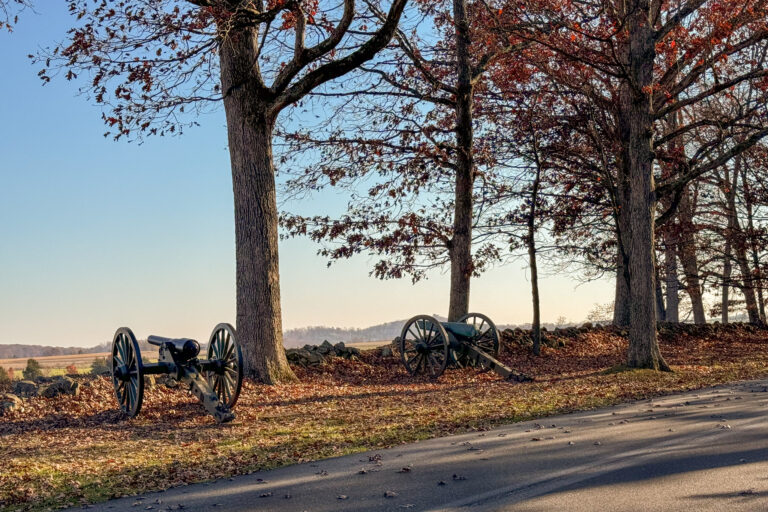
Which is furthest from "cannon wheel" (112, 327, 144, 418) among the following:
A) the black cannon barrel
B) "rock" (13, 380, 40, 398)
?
"rock" (13, 380, 40, 398)

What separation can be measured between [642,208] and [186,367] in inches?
419

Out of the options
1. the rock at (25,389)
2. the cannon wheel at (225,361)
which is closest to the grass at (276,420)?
the cannon wheel at (225,361)

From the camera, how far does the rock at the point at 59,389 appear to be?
12992 millimetres

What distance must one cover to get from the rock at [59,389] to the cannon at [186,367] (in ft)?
5.94

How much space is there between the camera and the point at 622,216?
77.9ft

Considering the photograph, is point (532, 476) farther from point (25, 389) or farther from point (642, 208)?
point (642, 208)

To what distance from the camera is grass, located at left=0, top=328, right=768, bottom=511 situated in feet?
24.7

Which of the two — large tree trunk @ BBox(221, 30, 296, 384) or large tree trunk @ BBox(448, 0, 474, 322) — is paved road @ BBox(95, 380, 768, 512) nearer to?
large tree trunk @ BBox(221, 30, 296, 384)

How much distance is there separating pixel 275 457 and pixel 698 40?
13339mm

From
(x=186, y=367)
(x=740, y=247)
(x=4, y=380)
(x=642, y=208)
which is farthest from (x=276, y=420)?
(x=740, y=247)

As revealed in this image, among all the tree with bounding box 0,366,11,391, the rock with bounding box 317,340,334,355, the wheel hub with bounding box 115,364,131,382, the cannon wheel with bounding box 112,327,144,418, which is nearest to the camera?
the cannon wheel with bounding box 112,327,144,418

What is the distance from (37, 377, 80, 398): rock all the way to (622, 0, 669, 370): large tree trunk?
1159 cm

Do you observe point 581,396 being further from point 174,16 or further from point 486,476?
point 174,16

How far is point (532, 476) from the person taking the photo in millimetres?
6715
